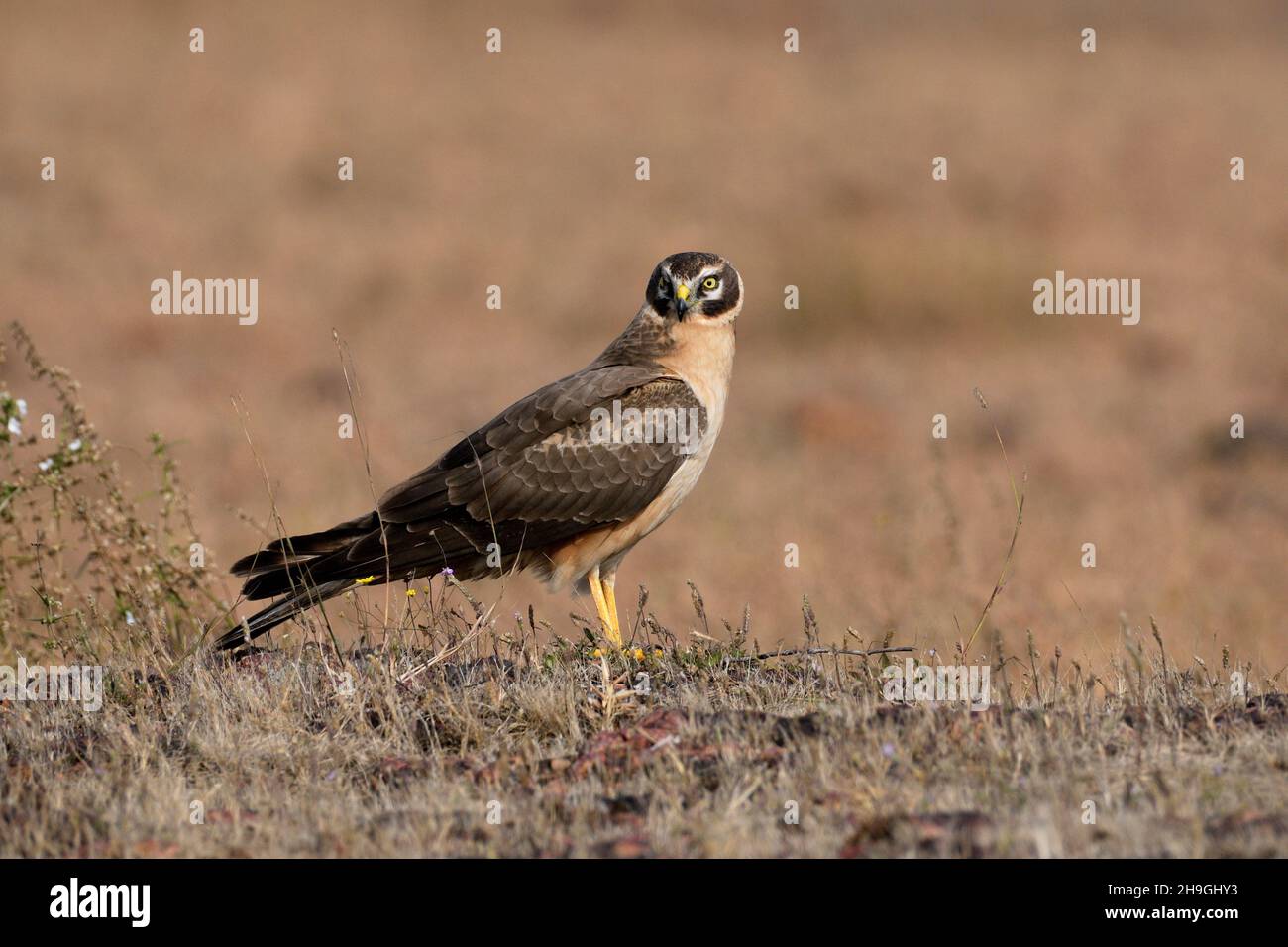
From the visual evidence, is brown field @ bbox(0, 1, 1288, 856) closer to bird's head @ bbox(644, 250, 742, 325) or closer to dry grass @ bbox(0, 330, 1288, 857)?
dry grass @ bbox(0, 330, 1288, 857)

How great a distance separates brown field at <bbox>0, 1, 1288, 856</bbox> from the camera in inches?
210

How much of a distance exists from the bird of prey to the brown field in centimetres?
35

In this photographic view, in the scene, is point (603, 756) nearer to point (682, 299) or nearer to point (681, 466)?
point (681, 466)

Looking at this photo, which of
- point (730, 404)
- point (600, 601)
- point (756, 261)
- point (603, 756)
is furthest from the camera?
point (756, 261)

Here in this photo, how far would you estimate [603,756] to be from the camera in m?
5.51

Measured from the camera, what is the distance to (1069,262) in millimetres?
25594

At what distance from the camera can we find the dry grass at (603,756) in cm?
482

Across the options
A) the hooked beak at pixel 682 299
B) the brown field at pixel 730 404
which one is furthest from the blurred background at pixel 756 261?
the hooked beak at pixel 682 299

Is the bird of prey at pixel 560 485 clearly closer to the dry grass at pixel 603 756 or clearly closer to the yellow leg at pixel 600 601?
the yellow leg at pixel 600 601

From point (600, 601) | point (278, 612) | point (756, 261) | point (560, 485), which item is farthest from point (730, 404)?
point (278, 612)

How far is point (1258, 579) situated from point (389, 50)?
27203mm

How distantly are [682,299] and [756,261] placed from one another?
1813 cm

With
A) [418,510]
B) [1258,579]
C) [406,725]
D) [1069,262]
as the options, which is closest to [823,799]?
[406,725]

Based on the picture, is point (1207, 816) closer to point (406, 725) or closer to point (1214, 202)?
point (406, 725)
